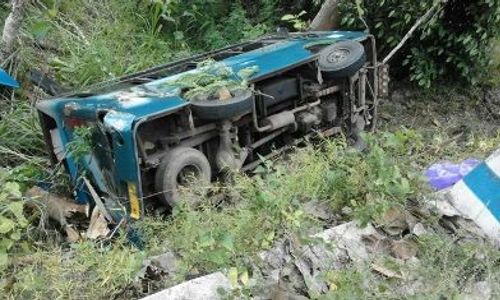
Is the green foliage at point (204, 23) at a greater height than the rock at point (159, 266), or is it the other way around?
the green foliage at point (204, 23)

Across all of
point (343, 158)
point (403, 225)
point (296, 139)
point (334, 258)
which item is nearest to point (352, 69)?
point (296, 139)

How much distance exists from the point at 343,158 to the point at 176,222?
106 centimetres

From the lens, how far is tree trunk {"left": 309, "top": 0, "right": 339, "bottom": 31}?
6664 millimetres

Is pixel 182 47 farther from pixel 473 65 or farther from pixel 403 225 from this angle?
pixel 403 225

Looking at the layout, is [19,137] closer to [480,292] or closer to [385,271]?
[385,271]

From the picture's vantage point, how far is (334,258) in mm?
2734

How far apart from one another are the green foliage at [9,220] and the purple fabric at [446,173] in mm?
2344

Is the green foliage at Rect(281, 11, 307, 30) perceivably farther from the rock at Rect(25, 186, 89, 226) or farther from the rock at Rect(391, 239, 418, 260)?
the rock at Rect(391, 239, 418, 260)

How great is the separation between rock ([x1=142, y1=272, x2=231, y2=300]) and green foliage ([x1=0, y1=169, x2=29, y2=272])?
98cm

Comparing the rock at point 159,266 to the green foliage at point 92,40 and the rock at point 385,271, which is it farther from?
the green foliage at point 92,40

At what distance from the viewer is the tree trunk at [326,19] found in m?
6.66

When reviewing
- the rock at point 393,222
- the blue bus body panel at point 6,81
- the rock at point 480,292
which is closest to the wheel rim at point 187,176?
the rock at point 393,222

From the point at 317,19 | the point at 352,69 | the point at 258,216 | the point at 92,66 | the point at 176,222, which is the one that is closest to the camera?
the point at 258,216

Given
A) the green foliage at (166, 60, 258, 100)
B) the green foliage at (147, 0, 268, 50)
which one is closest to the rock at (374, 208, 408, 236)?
the green foliage at (166, 60, 258, 100)
